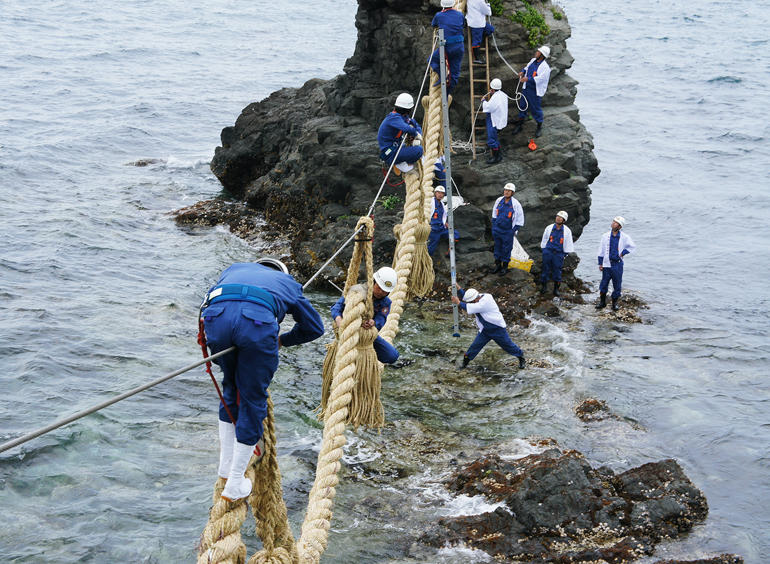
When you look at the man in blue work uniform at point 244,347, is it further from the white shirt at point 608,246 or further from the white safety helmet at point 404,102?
the white shirt at point 608,246

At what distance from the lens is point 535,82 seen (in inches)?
565

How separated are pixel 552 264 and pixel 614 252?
48.4 inches

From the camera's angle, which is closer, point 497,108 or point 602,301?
point 497,108

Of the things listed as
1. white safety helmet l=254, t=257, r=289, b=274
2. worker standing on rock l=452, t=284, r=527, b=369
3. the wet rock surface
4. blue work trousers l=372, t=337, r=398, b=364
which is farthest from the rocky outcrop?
white safety helmet l=254, t=257, r=289, b=274

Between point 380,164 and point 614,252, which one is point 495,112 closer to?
point 380,164

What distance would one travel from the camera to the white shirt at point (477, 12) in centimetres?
1397

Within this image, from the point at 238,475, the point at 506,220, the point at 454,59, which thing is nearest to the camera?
the point at 238,475

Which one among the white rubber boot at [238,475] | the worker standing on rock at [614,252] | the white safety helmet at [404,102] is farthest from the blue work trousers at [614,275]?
the white rubber boot at [238,475]

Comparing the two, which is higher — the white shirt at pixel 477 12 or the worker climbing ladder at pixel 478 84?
the white shirt at pixel 477 12

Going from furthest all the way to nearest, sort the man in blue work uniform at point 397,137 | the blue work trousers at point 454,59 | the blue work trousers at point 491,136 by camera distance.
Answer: the blue work trousers at point 491,136
the blue work trousers at point 454,59
the man in blue work uniform at point 397,137

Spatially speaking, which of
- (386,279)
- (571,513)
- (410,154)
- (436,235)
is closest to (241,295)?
(386,279)

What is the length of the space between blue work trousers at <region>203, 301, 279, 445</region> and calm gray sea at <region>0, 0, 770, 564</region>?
3.44 meters

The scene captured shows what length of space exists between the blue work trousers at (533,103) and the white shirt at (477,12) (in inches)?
61.5

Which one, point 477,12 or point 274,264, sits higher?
point 477,12
